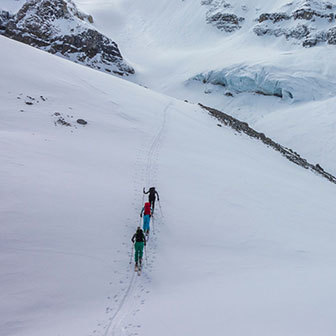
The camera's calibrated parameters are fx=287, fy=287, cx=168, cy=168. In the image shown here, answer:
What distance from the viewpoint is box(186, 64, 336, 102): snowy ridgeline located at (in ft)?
171

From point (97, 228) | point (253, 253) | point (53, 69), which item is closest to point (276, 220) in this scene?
point (253, 253)

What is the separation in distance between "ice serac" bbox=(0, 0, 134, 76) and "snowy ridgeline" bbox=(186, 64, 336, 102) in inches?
991

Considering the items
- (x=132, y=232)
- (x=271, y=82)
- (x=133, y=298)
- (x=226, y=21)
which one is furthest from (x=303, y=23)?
(x=133, y=298)

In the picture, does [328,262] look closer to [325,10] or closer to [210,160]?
[210,160]

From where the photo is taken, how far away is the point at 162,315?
255 inches

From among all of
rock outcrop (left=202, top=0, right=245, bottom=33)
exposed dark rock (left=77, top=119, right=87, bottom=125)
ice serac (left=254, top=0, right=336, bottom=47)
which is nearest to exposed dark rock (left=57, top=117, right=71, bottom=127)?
exposed dark rock (left=77, top=119, right=87, bottom=125)

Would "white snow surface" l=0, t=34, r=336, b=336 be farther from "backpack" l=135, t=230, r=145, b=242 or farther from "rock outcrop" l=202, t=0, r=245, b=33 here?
"rock outcrop" l=202, t=0, r=245, b=33

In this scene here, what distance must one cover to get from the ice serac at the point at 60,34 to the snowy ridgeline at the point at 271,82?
2517 centimetres

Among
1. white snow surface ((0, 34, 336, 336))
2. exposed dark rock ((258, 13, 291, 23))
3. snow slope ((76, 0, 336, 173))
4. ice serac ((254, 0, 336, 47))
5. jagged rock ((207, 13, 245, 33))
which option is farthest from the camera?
jagged rock ((207, 13, 245, 33))

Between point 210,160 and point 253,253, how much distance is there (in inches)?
380

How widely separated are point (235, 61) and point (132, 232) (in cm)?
6434

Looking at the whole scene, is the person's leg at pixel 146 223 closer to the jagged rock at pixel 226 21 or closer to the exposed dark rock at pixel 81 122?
the exposed dark rock at pixel 81 122

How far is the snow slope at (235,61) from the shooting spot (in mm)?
44312

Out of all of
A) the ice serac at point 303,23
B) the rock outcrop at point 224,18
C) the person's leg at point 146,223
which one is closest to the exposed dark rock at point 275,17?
the ice serac at point 303,23
